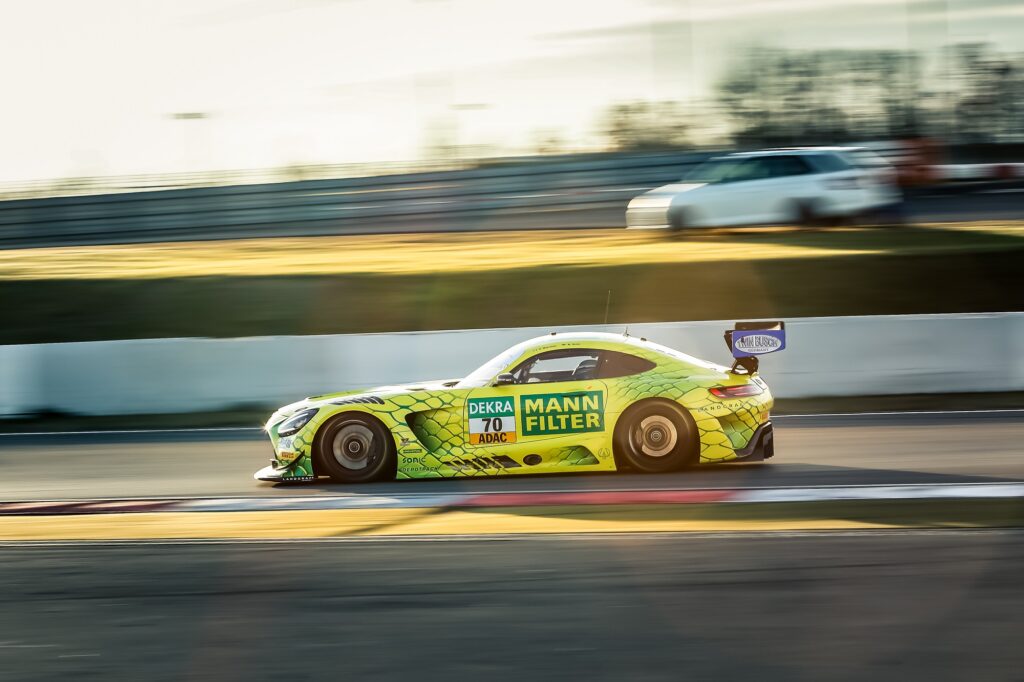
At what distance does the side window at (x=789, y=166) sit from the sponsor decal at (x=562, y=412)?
37.2 feet

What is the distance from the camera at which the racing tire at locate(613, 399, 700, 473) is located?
930cm

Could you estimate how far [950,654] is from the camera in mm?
4438

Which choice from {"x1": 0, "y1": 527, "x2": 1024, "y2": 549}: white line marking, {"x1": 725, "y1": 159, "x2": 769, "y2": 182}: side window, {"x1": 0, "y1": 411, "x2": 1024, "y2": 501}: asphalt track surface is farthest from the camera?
{"x1": 725, "y1": 159, "x2": 769, "y2": 182}: side window

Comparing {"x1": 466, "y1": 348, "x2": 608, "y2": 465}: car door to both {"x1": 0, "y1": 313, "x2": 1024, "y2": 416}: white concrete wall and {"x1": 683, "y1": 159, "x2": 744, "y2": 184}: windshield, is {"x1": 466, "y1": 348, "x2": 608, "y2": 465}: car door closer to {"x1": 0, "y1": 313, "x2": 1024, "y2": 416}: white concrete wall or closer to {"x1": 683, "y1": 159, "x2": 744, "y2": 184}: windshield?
{"x1": 0, "y1": 313, "x2": 1024, "y2": 416}: white concrete wall

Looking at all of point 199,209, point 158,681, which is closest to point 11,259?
point 199,209

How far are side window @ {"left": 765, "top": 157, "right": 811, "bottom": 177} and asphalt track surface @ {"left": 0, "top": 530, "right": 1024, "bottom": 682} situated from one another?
13.6 m

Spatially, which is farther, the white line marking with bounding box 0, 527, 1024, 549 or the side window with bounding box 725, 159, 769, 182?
the side window with bounding box 725, 159, 769, 182

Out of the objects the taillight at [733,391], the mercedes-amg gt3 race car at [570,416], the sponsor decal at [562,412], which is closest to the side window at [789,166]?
the mercedes-amg gt3 race car at [570,416]

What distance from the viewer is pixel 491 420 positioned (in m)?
9.31

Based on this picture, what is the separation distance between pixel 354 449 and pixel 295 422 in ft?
1.66

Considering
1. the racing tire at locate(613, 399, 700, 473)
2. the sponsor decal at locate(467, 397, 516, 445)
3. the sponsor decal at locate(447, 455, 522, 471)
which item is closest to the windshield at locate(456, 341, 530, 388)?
the sponsor decal at locate(467, 397, 516, 445)

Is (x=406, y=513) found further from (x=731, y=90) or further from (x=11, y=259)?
(x=731, y=90)

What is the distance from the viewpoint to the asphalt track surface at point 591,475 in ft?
29.6

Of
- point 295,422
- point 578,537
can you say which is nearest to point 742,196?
point 295,422
